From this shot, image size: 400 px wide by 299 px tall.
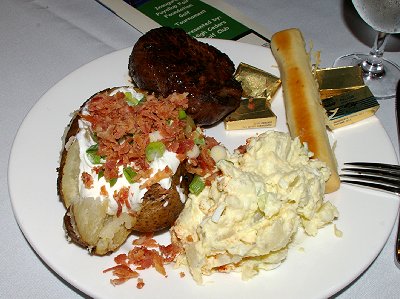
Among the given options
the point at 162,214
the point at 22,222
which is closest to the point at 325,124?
the point at 162,214

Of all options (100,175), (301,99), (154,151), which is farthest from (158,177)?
(301,99)

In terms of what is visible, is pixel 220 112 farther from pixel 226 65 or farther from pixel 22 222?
pixel 22 222

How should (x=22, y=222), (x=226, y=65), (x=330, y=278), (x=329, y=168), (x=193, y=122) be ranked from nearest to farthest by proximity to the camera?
(x=330, y=278) → (x=22, y=222) → (x=329, y=168) → (x=193, y=122) → (x=226, y=65)

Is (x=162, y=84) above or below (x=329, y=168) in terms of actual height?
above

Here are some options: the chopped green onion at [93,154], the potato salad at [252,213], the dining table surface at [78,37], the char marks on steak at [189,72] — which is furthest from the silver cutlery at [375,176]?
the chopped green onion at [93,154]

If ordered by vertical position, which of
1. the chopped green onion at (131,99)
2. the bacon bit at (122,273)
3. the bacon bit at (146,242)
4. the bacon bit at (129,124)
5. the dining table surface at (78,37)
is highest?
the dining table surface at (78,37)

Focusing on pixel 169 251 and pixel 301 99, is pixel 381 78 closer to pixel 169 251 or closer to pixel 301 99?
pixel 301 99

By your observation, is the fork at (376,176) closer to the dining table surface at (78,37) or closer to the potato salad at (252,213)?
the potato salad at (252,213)
